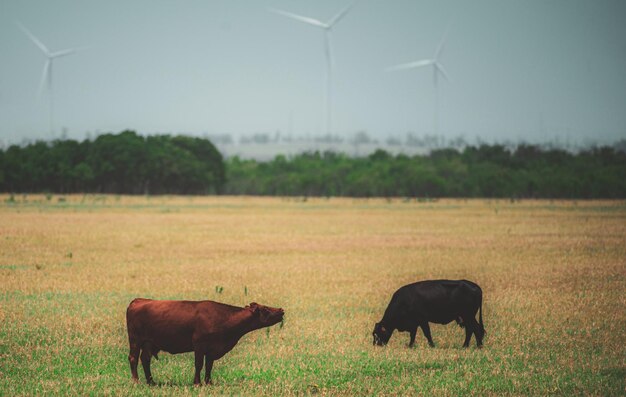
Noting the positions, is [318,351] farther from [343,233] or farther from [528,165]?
[528,165]

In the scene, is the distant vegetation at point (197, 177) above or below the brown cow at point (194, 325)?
above

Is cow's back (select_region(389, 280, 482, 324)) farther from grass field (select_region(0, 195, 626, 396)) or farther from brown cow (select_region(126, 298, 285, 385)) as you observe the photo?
brown cow (select_region(126, 298, 285, 385))

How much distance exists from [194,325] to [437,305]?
5.66 metres

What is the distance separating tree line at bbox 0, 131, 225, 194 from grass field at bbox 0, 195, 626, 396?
88646mm

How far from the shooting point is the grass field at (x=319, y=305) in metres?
11.9

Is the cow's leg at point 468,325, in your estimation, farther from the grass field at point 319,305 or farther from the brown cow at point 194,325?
the brown cow at point 194,325

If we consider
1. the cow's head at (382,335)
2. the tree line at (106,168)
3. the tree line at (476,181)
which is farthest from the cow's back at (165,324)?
the tree line at (476,181)

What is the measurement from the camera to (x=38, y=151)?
141 meters

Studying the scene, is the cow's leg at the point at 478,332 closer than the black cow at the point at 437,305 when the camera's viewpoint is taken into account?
No

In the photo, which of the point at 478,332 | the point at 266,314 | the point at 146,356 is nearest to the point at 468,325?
the point at 478,332

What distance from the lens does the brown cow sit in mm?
10219

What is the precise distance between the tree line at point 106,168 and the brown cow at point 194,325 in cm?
12775

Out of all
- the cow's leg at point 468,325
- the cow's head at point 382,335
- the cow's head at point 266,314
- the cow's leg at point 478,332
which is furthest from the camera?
the cow's head at point 382,335

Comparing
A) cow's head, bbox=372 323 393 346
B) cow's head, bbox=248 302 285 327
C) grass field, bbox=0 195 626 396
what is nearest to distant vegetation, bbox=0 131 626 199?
grass field, bbox=0 195 626 396
